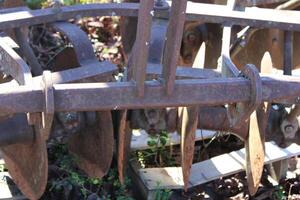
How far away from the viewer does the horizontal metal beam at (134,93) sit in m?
2.01

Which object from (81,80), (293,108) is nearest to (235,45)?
(293,108)

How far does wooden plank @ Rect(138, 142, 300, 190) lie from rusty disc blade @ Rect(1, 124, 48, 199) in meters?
0.70

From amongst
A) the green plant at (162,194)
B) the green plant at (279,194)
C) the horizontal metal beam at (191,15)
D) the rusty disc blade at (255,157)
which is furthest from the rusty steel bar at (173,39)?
the green plant at (279,194)

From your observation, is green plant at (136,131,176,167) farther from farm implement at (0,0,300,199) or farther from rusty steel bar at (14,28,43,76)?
rusty steel bar at (14,28,43,76)

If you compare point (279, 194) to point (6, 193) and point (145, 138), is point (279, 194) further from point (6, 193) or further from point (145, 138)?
point (6, 193)

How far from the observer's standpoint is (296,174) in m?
3.39

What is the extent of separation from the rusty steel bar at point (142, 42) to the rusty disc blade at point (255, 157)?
2.23 feet

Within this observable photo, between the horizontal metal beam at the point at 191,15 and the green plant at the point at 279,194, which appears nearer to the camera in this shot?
the horizontal metal beam at the point at 191,15

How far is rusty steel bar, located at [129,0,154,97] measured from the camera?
194cm

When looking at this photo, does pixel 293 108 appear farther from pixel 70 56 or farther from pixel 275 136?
pixel 70 56

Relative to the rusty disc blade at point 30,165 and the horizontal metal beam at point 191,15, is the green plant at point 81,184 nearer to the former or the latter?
the rusty disc blade at point 30,165

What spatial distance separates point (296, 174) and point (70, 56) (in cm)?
141

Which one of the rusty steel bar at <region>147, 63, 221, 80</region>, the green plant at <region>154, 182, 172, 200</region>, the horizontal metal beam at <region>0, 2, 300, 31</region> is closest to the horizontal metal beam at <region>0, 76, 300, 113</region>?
the rusty steel bar at <region>147, 63, 221, 80</region>

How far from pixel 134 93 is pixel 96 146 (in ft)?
1.89
